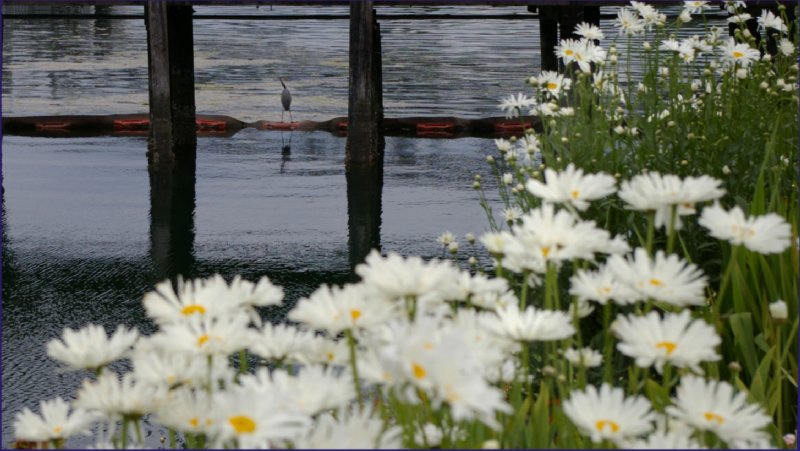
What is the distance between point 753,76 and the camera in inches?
192

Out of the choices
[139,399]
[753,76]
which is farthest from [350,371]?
[753,76]

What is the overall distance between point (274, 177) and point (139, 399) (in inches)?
425

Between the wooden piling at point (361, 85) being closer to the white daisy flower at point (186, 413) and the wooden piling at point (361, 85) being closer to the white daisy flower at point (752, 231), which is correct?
the white daisy flower at point (752, 231)

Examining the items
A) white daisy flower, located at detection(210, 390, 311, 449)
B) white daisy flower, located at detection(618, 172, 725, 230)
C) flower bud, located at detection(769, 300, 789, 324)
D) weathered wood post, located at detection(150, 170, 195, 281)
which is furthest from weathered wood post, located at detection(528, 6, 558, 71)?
white daisy flower, located at detection(210, 390, 311, 449)

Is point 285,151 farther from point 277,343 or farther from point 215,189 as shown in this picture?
point 277,343

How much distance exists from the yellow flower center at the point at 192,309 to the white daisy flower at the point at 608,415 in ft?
1.78

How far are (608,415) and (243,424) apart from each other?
1.54 ft

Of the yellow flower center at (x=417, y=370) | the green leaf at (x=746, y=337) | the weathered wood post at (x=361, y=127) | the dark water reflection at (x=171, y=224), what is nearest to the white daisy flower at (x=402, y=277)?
the yellow flower center at (x=417, y=370)

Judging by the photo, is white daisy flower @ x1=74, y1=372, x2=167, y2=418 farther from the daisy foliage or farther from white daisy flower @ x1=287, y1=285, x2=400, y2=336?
white daisy flower @ x1=287, y1=285, x2=400, y2=336

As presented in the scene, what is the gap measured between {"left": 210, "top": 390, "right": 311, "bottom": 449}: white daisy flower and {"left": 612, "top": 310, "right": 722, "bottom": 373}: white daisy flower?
474mm

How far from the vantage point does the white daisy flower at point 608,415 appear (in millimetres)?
1449

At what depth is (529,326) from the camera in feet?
5.55

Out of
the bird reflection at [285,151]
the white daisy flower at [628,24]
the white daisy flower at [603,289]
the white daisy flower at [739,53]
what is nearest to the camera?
the white daisy flower at [603,289]

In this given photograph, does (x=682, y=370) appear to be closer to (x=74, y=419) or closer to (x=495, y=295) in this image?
(x=495, y=295)
